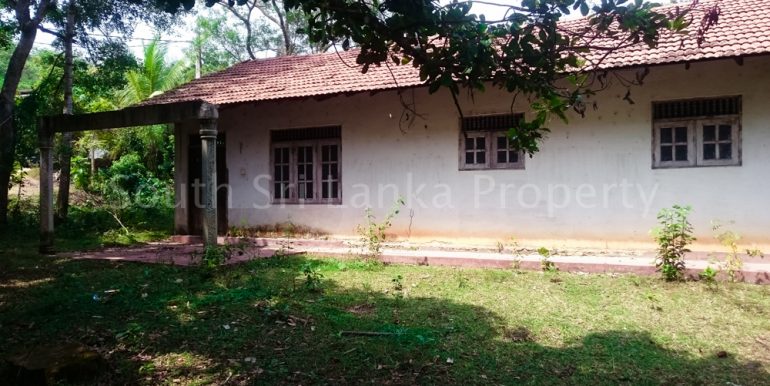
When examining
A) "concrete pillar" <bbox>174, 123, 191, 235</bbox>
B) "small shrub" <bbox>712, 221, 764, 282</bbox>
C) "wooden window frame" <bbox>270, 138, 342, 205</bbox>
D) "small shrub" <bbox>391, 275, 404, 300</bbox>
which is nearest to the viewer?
"small shrub" <bbox>391, 275, 404, 300</bbox>

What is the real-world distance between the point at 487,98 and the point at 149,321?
19.3ft

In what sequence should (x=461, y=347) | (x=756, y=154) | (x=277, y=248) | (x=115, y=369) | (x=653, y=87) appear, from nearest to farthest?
(x=115, y=369) < (x=461, y=347) < (x=756, y=154) < (x=653, y=87) < (x=277, y=248)

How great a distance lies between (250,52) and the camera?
21469 millimetres

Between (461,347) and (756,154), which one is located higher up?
(756,154)

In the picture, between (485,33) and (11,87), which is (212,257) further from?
(11,87)

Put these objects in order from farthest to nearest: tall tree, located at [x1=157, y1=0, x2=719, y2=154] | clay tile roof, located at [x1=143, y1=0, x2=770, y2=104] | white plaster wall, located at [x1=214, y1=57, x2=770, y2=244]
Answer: white plaster wall, located at [x1=214, y1=57, x2=770, y2=244], clay tile roof, located at [x1=143, y1=0, x2=770, y2=104], tall tree, located at [x1=157, y1=0, x2=719, y2=154]

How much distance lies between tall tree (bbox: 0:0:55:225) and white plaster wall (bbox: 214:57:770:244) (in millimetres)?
4213

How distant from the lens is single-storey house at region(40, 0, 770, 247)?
22.7 ft

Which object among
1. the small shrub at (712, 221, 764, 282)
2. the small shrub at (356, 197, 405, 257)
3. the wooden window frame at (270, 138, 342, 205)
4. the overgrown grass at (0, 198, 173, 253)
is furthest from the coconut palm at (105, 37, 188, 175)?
the small shrub at (712, 221, 764, 282)

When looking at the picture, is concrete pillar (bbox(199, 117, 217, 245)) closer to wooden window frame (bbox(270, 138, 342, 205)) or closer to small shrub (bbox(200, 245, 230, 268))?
small shrub (bbox(200, 245, 230, 268))

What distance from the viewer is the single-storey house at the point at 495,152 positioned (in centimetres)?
691

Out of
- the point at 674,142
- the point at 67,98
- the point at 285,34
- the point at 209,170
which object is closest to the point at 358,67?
the point at 209,170

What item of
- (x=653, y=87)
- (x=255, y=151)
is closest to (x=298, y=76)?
(x=255, y=151)

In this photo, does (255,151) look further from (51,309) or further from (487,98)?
(51,309)
